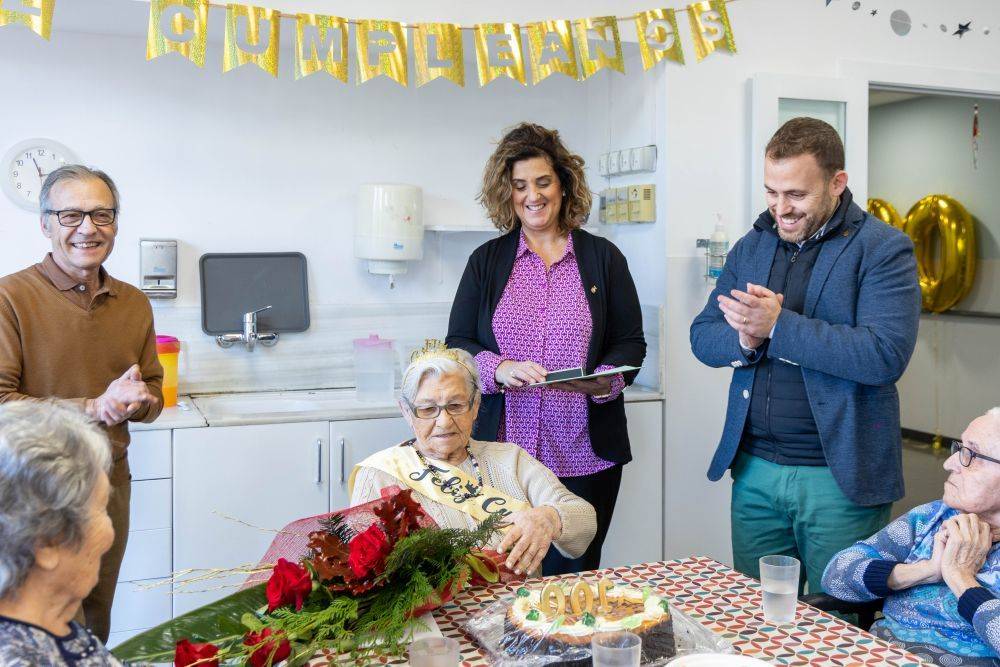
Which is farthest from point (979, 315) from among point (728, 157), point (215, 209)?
point (215, 209)

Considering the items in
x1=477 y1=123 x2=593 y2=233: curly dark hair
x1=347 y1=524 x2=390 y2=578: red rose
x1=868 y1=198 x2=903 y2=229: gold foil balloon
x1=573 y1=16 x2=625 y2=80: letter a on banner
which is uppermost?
x1=573 y1=16 x2=625 y2=80: letter a on banner

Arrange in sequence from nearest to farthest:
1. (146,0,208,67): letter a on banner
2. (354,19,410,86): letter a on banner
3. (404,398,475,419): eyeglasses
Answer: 1. (404,398,475,419): eyeglasses
2. (146,0,208,67): letter a on banner
3. (354,19,410,86): letter a on banner

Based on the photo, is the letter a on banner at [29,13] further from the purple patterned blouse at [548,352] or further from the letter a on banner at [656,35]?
the letter a on banner at [656,35]

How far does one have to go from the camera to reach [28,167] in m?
3.46

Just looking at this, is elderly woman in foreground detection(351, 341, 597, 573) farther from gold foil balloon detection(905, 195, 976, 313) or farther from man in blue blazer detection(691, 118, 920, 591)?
gold foil balloon detection(905, 195, 976, 313)

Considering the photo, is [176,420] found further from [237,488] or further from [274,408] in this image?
[274,408]

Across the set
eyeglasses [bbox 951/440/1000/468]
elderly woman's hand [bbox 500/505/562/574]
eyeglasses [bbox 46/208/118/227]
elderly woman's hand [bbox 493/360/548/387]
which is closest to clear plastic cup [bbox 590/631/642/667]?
elderly woman's hand [bbox 500/505/562/574]

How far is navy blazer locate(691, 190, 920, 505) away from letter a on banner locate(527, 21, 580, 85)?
1.36m

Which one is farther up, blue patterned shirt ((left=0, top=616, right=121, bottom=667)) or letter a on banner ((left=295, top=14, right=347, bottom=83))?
letter a on banner ((left=295, top=14, right=347, bottom=83))

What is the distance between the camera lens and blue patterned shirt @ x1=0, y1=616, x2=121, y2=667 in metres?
1.14

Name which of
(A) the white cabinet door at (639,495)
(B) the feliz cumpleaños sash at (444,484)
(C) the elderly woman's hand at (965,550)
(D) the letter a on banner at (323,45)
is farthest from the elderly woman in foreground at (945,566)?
(D) the letter a on banner at (323,45)

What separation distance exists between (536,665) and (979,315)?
533cm

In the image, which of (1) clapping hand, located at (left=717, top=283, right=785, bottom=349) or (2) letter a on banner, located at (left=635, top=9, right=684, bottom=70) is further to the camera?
(2) letter a on banner, located at (left=635, top=9, right=684, bottom=70)

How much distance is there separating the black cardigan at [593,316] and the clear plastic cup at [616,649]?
60.7 inches
